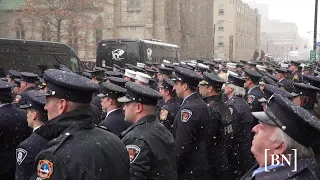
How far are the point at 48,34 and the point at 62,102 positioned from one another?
3739 centimetres

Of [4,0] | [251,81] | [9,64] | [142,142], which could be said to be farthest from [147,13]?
[142,142]

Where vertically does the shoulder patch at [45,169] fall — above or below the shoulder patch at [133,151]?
above

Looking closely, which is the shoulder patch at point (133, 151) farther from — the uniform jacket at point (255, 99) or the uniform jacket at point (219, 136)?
the uniform jacket at point (255, 99)

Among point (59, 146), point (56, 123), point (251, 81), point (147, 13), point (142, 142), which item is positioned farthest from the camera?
point (147, 13)

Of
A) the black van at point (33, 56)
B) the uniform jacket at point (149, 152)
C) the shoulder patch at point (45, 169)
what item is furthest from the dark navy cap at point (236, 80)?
the black van at point (33, 56)

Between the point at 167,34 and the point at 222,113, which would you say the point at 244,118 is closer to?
the point at 222,113

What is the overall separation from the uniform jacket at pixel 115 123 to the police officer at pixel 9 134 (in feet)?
3.21

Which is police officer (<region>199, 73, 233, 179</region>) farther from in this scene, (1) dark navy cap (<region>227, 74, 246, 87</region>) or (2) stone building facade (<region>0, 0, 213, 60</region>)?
(2) stone building facade (<region>0, 0, 213, 60</region>)

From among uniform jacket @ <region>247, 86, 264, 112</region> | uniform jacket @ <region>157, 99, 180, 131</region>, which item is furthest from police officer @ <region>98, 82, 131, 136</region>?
uniform jacket @ <region>247, 86, 264, 112</region>

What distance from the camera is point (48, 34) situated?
128 ft

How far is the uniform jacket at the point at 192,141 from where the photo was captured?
5441mm

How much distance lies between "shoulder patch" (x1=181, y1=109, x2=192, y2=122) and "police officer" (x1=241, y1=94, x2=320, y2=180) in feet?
8.50

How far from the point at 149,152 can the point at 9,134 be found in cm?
208

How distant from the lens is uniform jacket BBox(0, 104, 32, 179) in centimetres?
511
